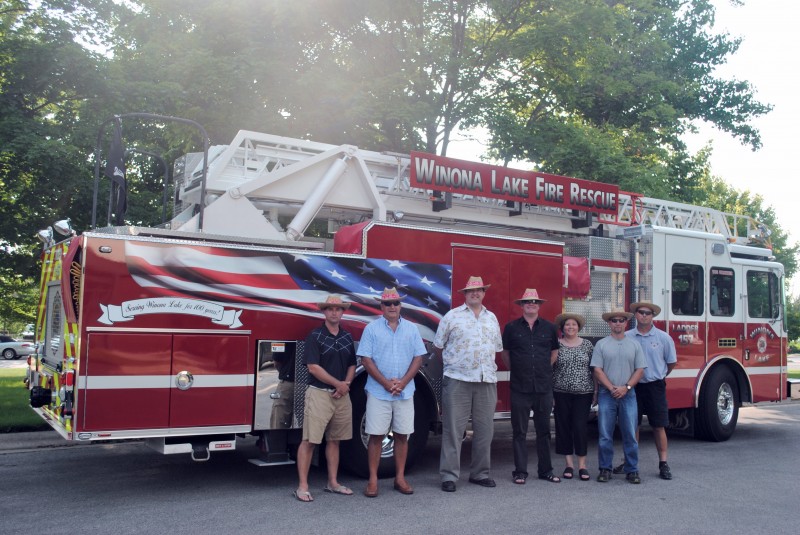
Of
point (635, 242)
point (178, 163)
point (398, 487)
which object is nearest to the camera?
point (398, 487)

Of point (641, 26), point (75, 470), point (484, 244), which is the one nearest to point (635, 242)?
point (484, 244)

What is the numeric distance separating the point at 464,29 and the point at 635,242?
7650 millimetres

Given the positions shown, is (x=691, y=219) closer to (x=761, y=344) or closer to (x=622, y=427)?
(x=761, y=344)

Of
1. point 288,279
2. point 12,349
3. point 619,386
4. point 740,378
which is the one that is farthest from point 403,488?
point 12,349

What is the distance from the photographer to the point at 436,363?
7.56 meters

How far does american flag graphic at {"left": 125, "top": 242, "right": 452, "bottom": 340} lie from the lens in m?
6.17

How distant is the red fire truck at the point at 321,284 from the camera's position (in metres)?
6.02

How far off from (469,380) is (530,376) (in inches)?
27.8

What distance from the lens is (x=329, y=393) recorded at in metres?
6.47

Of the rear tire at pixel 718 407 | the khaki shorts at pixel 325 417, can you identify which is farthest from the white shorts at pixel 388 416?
the rear tire at pixel 718 407

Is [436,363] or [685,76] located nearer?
[436,363]

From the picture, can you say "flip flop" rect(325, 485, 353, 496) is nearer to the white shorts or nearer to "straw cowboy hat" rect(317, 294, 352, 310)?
the white shorts

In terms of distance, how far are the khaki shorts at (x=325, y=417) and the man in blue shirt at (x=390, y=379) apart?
8.0 inches

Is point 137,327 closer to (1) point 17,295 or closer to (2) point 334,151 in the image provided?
(2) point 334,151
